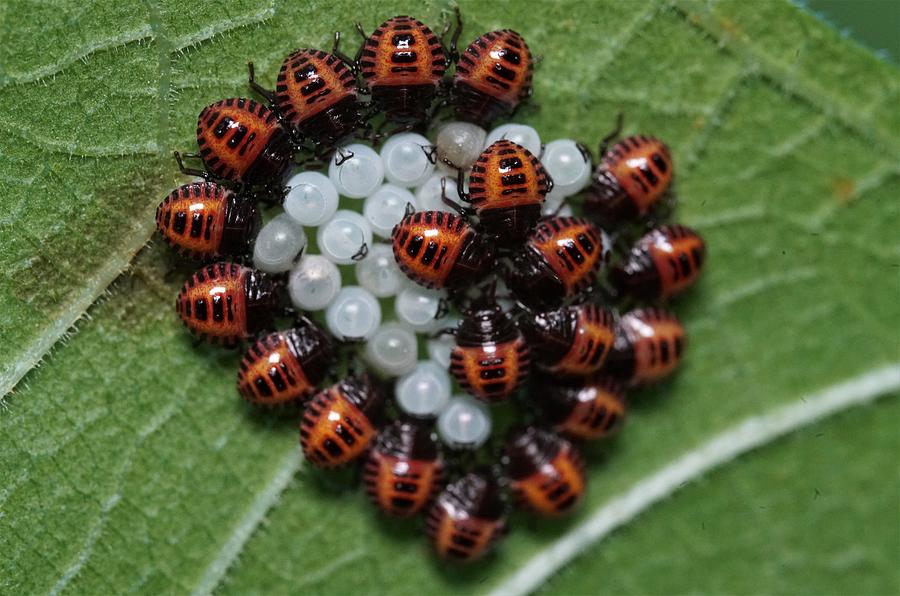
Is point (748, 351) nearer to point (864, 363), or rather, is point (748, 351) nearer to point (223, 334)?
point (864, 363)

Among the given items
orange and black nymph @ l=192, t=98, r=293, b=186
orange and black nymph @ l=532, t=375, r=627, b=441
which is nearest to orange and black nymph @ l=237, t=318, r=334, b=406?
orange and black nymph @ l=192, t=98, r=293, b=186

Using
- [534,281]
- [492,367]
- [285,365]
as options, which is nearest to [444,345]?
[492,367]

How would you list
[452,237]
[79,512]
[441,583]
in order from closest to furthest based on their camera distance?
1. [452,237]
2. [79,512]
3. [441,583]

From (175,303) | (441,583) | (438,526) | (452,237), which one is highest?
(452,237)

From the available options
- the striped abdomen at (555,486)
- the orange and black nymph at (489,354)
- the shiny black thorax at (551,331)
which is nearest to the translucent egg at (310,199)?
the orange and black nymph at (489,354)

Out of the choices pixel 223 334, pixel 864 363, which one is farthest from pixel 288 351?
pixel 864 363

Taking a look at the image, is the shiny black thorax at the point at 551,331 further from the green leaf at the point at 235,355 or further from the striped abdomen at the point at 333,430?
the striped abdomen at the point at 333,430

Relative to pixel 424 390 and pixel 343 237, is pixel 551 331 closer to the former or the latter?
pixel 424 390
